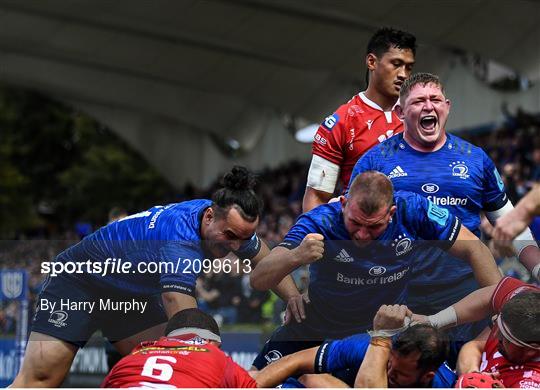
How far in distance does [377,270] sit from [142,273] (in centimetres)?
128

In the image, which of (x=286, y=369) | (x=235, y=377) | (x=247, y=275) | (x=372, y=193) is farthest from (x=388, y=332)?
(x=247, y=275)

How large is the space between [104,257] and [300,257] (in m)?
1.27

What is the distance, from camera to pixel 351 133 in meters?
6.96

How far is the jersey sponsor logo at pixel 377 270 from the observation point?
5.74 metres

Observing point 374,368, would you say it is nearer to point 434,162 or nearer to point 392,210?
point 392,210

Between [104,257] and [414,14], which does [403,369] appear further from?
[414,14]

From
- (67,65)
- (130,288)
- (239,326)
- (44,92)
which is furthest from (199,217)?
(44,92)

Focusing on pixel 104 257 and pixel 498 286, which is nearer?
pixel 498 286

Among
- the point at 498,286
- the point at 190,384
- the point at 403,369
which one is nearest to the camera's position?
the point at 190,384

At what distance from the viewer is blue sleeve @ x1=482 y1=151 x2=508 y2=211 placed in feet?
20.9

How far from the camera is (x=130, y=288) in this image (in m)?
5.98

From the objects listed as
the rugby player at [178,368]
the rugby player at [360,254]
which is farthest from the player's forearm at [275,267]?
the rugby player at [178,368]

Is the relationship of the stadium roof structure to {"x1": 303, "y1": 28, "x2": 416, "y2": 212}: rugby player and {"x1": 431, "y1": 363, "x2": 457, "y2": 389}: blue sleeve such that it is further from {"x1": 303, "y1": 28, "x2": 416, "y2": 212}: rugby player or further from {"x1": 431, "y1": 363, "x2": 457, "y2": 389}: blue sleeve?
{"x1": 431, "y1": 363, "x2": 457, "y2": 389}: blue sleeve

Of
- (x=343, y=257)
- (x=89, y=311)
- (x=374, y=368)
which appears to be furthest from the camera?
(x=89, y=311)
